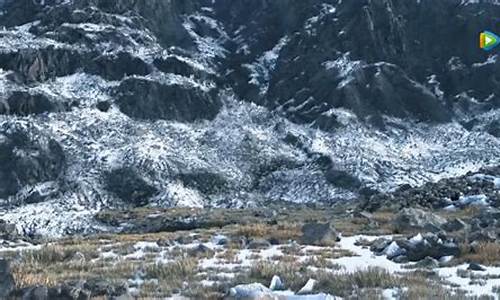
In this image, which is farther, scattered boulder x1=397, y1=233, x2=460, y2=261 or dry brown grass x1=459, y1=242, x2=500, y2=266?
scattered boulder x1=397, y1=233, x2=460, y2=261

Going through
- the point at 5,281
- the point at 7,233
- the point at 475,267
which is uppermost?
the point at 5,281

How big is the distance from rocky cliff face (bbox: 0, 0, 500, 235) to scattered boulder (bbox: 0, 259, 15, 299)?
43.2 m

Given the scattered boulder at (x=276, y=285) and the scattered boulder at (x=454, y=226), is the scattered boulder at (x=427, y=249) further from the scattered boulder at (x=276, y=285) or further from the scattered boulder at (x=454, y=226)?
the scattered boulder at (x=454, y=226)

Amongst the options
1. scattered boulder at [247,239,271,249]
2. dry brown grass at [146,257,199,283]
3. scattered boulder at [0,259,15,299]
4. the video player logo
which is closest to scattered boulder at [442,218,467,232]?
scattered boulder at [247,239,271,249]

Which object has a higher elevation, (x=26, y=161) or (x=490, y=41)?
(x=490, y=41)

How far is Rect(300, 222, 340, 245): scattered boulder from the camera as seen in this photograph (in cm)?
1991

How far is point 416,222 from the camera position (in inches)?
907

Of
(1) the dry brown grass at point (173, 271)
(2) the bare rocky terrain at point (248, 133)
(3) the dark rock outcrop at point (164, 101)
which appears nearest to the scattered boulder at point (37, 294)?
(1) the dry brown grass at point (173, 271)

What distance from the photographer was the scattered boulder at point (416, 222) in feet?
74.2

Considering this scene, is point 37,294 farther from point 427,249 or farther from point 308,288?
point 427,249

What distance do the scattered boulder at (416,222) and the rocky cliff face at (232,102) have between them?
3558 cm

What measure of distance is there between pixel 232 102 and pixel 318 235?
255ft

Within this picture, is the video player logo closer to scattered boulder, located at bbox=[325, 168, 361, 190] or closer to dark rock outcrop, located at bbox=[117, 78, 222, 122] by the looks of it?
scattered boulder, located at bbox=[325, 168, 361, 190]

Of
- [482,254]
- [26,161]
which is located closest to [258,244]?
[482,254]
